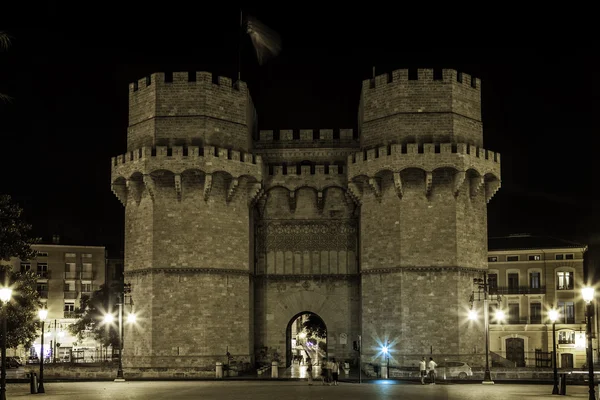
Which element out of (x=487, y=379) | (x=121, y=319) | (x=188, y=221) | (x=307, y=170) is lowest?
(x=487, y=379)

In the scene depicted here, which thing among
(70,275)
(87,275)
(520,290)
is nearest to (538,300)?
(520,290)

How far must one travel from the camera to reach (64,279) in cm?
7506

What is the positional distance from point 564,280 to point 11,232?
142ft

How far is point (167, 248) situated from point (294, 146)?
8733 millimetres

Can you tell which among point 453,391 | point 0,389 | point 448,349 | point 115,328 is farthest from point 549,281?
point 0,389

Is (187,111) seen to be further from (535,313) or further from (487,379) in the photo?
(535,313)

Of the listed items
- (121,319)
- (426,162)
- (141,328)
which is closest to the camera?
(121,319)

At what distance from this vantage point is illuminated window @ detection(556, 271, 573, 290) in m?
66.3

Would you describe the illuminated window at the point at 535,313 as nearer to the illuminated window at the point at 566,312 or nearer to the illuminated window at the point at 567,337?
the illuminated window at the point at 566,312

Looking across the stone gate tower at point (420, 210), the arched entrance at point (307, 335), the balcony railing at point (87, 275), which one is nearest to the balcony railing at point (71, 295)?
the balcony railing at point (87, 275)

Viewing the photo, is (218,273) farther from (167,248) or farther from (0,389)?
(0,389)

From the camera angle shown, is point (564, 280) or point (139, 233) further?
point (564, 280)

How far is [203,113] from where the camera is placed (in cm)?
4288

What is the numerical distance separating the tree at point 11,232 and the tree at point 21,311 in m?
0.74
